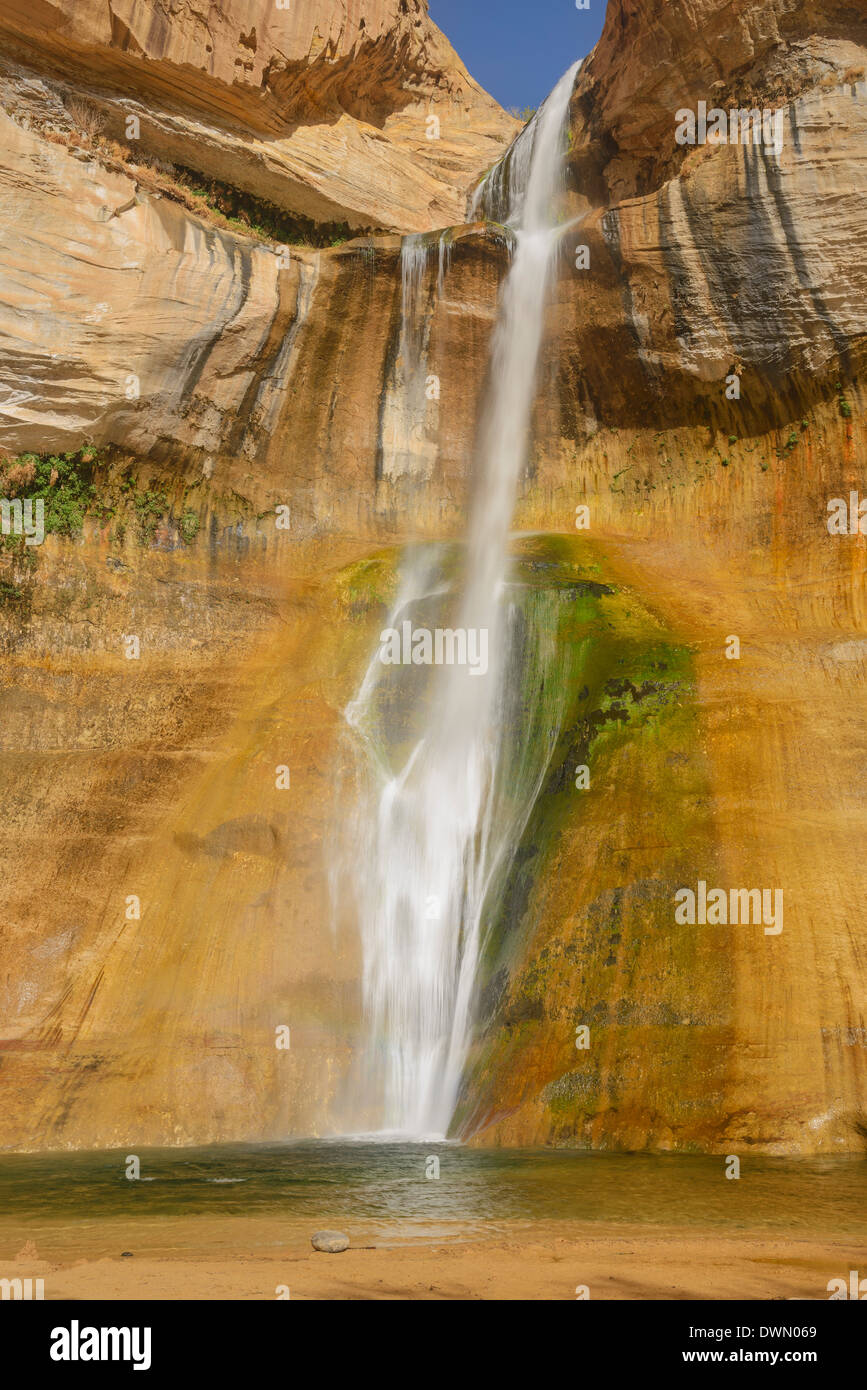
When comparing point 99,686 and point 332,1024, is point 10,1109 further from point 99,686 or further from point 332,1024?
point 99,686

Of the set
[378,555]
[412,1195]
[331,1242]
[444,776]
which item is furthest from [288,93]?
[331,1242]

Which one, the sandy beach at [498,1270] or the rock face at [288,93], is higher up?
the rock face at [288,93]

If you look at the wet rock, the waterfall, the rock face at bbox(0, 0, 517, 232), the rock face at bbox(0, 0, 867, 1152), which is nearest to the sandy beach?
the wet rock

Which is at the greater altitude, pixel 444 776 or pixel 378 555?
pixel 378 555

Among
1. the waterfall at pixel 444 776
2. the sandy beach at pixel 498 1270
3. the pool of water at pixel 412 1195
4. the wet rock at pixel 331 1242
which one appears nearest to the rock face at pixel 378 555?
the waterfall at pixel 444 776

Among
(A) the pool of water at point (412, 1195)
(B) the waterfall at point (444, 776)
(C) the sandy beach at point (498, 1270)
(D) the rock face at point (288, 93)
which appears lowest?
(A) the pool of water at point (412, 1195)

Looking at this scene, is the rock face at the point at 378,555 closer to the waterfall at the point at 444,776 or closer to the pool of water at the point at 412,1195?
the waterfall at the point at 444,776

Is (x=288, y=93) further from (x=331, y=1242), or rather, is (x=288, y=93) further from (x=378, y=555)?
(x=331, y=1242)
